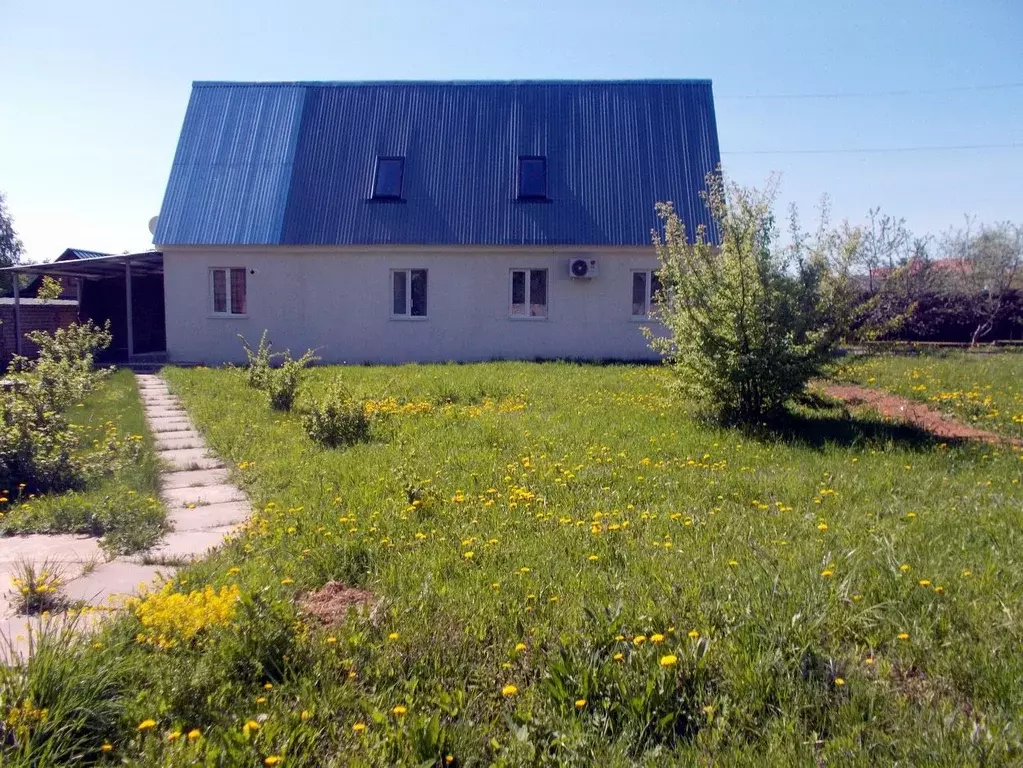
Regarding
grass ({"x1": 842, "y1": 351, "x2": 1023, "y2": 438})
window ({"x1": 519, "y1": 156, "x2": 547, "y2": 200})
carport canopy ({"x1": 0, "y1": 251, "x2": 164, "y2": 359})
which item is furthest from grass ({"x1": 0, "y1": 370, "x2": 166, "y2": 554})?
window ({"x1": 519, "y1": 156, "x2": 547, "y2": 200})

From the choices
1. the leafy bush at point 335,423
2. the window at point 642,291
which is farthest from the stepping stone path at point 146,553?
the window at point 642,291

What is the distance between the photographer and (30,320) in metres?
22.8

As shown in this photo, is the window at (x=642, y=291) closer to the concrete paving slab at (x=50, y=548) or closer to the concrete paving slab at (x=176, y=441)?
the concrete paving slab at (x=176, y=441)

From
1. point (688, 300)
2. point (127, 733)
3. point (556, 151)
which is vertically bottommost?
point (127, 733)

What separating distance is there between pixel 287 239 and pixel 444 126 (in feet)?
17.0

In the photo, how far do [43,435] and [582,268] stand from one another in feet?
45.2

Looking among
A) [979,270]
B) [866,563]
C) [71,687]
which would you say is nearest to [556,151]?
[979,270]

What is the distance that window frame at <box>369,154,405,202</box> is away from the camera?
20.5 metres

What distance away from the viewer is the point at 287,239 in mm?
19812

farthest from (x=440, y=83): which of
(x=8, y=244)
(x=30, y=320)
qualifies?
(x=8, y=244)

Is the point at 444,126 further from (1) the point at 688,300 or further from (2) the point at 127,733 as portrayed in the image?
(2) the point at 127,733

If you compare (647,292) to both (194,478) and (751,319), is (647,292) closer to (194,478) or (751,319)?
(751,319)

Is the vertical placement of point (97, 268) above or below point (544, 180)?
below

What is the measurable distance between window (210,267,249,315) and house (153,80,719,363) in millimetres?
33
